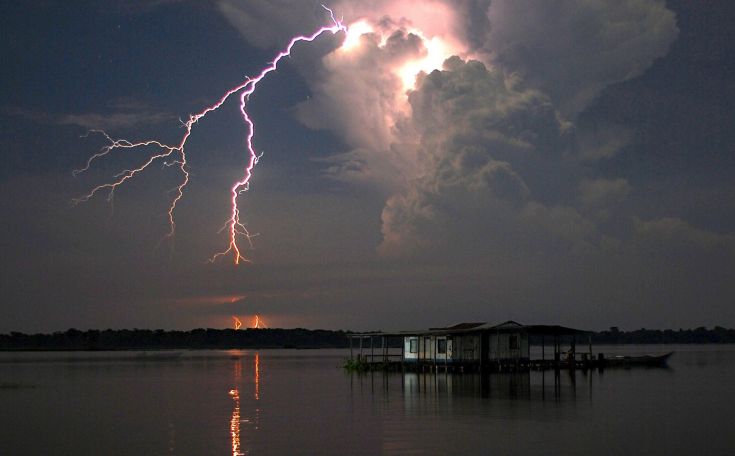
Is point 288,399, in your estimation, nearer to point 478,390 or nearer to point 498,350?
point 478,390

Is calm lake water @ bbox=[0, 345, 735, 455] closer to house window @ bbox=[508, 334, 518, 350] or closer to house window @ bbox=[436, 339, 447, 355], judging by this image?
house window @ bbox=[508, 334, 518, 350]

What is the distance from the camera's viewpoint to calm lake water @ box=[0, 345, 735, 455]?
85.9ft

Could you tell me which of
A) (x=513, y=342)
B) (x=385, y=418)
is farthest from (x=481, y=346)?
(x=385, y=418)

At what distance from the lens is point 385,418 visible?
3322 centimetres

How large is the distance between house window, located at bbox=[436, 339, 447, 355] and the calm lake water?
709 centimetres

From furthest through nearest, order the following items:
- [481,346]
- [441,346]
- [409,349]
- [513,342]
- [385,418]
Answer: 1. [409,349]
2. [441,346]
3. [513,342]
4. [481,346]
5. [385,418]

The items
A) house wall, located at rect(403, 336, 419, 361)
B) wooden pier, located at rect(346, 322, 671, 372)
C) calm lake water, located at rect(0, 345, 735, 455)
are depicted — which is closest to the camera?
calm lake water, located at rect(0, 345, 735, 455)

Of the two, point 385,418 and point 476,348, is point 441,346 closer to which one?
point 476,348

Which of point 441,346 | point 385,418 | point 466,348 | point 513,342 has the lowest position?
point 385,418

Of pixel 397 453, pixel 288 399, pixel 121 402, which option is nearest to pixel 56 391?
pixel 121 402

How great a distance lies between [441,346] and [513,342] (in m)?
5.64

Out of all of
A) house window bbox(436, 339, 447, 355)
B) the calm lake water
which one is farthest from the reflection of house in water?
the calm lake water

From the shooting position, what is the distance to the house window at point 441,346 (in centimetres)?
6309

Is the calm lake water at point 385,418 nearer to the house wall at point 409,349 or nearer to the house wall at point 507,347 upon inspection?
the house wall at point 507,347
